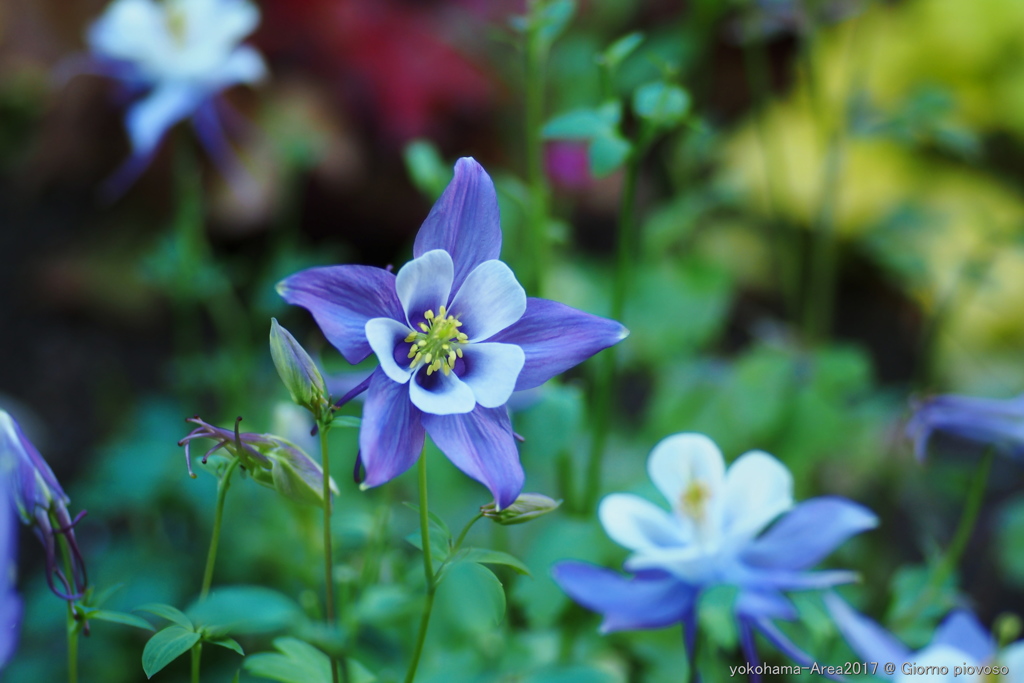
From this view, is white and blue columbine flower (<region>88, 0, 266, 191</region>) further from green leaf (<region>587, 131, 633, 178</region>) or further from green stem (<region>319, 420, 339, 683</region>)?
green stem (<region>319, 420, 339, 683</region>)

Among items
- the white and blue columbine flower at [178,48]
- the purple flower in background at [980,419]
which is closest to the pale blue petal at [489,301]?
the purple flower in background at [980,419]

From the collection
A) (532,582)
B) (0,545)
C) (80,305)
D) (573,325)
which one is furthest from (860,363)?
(80,305)

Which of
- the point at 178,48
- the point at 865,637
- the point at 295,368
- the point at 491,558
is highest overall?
the point at 178,48

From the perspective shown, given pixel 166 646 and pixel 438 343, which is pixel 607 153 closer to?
pixel 438 343

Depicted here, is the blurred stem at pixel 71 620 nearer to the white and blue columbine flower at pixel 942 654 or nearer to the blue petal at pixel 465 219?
the blue petal at pixel 465 219

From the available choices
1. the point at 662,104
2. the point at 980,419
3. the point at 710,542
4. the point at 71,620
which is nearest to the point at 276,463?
the point at 71,620

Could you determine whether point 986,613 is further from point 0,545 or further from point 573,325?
point 0,545

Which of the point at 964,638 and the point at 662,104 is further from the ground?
the point at 662,104
